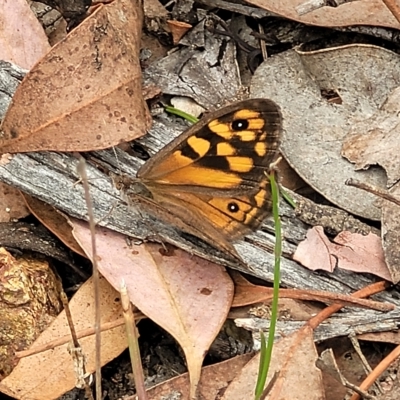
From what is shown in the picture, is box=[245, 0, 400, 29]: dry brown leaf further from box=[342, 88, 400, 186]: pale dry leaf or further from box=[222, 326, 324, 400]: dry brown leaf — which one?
box=[222, 326, 324, 400]: dry brown leaf

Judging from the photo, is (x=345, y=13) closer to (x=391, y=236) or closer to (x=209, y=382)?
(x=391, y=236)

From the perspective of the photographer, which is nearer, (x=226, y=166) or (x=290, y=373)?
(x=290, y=373)

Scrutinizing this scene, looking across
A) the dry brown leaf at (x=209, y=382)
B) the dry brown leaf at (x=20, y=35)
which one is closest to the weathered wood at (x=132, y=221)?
the dry brown leaf at (x=209, y=382)

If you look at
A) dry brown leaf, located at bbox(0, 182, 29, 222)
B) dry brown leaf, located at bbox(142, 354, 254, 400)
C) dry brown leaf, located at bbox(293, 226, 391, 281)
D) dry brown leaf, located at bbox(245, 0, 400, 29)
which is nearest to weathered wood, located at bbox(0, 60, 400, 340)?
dry brown leaf, located at bbox(293, 226, 391, 281)

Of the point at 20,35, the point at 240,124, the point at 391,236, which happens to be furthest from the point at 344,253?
the point at 20,35

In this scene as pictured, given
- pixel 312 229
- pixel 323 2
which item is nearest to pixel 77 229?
pixel 312 229

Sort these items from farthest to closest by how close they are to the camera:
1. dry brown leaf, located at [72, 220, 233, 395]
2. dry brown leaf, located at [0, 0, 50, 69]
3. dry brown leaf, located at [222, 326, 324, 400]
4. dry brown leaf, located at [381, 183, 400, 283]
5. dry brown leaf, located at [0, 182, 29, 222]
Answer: dry brown leaf, located at [0, 0, 50, 69]
dry brown leaf, located at [0, 182, 29, 222]
dry brown leaf, located at [381, 183, 400, 283]
dry brown leaf, located at [72, 220, 233, 395]
dry brown leaf, located at [222, 326, 324, 400]
